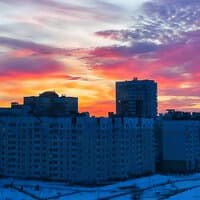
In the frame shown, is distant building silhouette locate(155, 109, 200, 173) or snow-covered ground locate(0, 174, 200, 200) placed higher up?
distant building silhouette locate(155, 109, 200, 173)

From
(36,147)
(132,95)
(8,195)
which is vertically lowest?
(8,195)

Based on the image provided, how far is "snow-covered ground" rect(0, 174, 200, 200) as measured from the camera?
57.7 metres

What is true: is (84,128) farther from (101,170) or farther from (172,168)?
(172,168)

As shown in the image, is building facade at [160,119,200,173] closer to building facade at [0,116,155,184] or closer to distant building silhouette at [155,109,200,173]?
distant building silhouette at [155,109,200,173]

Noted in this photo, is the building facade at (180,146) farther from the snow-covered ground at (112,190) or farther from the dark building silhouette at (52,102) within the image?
the dark building silhouette at (52,102)

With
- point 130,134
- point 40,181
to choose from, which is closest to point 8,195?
point 40,181

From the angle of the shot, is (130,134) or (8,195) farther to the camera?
(130,134)

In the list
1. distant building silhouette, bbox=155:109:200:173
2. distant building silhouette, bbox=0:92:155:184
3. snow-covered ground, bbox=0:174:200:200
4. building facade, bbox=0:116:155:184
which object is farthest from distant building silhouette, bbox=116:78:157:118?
snow-covered ground, bbox=0:174:200:200

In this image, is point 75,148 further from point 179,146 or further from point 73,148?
point 179,146

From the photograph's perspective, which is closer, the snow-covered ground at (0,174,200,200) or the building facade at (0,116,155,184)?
the snow-covered ground at (0,174,200,200)

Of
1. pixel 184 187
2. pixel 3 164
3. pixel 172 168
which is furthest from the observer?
pixel 172 168

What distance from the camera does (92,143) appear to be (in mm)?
70312

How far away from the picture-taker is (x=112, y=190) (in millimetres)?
62312

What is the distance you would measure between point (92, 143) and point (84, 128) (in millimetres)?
2129
